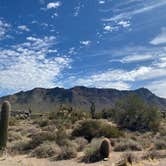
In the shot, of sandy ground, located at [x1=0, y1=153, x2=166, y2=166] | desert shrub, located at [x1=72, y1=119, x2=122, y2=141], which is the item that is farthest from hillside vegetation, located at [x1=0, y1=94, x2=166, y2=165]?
sandy ground, located at [x1=0, y1=153, x2=166, y2=166]

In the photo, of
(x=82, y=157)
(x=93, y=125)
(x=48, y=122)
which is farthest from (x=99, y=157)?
(x=48, y=122)

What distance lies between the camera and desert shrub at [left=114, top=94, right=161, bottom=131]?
3784cm

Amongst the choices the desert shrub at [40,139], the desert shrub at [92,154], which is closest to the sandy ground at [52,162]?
the desert shrub at [92,154]

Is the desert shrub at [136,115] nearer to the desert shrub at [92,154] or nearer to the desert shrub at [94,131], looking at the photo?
the desert shrub at [94,131]

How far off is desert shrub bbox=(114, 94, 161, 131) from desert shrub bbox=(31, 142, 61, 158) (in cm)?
1534

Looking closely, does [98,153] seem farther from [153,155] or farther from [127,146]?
[127,146]

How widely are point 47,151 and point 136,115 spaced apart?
1899 centimetres

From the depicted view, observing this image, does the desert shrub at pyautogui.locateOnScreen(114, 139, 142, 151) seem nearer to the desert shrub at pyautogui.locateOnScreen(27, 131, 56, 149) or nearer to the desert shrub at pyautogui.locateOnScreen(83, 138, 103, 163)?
the desert shrub at pyautogui.locateOnScreen(83, 138, 103, 163)

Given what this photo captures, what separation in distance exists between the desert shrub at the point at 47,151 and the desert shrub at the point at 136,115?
15.3 metres

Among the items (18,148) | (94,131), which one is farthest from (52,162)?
(94,131)

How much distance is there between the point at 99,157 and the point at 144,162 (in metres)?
2.71

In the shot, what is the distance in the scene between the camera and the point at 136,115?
39906 mm

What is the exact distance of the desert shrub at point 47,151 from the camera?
72.6ft

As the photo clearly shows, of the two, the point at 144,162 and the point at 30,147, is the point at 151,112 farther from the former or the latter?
the point at 144,162
